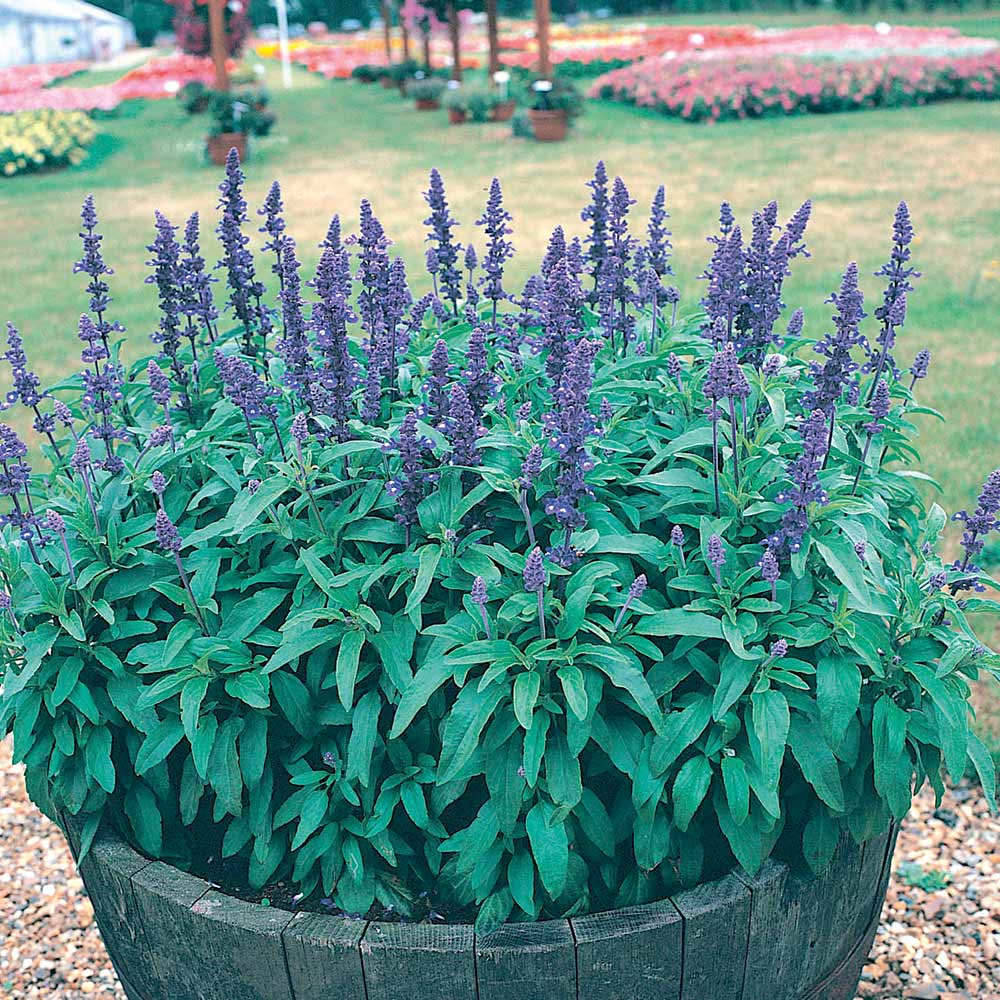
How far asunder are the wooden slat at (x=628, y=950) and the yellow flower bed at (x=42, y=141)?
57.1 feet

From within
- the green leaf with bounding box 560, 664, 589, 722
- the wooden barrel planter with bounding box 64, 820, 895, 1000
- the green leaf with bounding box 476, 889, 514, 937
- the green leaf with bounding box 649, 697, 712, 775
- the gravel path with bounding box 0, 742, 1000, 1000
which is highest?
the green leaf with bounding box 560, 664, 589, 722

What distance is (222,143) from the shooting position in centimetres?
1636

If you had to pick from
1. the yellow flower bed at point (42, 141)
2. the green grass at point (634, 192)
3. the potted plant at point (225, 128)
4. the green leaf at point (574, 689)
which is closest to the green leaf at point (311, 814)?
the green leaf at point (574, 689)

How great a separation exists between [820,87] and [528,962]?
19492mm

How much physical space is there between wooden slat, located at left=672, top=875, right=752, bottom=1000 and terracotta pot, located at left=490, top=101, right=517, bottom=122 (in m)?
18.9

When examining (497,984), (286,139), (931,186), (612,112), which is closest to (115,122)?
(286,139)

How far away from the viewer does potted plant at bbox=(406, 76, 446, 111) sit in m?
22.1

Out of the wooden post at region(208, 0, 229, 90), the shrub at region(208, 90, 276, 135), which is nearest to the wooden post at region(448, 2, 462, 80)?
the shrub at region(208, 90, 276, 135)

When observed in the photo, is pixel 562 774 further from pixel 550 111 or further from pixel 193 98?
pixel 193 98

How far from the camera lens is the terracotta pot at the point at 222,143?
1627cm

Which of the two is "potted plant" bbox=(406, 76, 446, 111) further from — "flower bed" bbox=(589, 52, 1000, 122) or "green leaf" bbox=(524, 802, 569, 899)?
"green leaf" bbox=(524, 802, 569, 899)

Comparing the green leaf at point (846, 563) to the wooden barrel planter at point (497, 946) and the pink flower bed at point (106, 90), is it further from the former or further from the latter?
the pink flower bed at point (106, 90)

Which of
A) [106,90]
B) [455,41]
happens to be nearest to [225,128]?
[455,41]

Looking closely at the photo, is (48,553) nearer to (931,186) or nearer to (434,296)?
(434,296)
